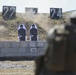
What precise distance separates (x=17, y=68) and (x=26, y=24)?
1029cm

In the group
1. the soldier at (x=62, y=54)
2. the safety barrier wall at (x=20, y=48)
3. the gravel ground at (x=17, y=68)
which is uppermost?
the soldier at (x=62, y=54)

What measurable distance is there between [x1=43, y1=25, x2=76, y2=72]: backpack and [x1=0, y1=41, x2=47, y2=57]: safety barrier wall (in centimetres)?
981

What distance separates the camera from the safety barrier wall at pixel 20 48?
40.2 ft

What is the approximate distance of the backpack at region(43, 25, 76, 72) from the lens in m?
2.22

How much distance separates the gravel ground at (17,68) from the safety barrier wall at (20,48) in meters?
0.77

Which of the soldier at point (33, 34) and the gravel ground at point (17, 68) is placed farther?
the soldier at point (33, 34)

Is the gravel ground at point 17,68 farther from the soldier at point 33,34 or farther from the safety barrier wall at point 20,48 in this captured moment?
the soldier at point 33,34

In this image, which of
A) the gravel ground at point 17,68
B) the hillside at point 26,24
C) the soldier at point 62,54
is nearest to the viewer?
the soldier at point 62,54

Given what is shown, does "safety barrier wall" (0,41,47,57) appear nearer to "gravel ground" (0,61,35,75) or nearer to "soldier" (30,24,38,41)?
"gravel ground" (0,61,35,75)

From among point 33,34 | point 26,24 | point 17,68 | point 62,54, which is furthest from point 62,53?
point 26,24

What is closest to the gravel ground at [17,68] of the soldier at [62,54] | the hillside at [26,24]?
the hillside at [26,24]

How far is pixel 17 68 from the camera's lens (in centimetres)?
999

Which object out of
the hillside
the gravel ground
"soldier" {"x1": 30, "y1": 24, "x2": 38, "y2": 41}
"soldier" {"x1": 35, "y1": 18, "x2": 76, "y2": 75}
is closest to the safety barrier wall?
the gravel ground

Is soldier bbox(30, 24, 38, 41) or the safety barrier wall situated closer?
the safety barrier wall
